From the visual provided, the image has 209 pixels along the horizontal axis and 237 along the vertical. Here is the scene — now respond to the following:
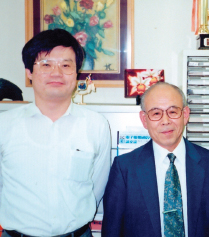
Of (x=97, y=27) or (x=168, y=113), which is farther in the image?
(x=97, y=27)

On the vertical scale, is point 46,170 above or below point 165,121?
below

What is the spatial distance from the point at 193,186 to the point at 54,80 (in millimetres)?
893

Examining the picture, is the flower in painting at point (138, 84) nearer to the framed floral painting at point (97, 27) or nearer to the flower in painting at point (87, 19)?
the framed floral painting at point (97, 27)

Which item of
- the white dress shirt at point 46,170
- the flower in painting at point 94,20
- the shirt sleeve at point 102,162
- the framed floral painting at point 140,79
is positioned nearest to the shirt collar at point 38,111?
the white dress shirt at point 46,170

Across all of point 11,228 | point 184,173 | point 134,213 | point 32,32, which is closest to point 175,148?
point 184,173

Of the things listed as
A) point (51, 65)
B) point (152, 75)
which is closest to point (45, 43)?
point (51, 65)

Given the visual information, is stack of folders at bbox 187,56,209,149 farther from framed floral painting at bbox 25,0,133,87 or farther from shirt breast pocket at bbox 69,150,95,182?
shirt breast pocket at bbox 69,150,95,182

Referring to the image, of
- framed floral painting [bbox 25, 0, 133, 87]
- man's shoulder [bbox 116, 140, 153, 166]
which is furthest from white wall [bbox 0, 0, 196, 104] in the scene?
man's shoulder [bbox 116, 140, 153, 166]

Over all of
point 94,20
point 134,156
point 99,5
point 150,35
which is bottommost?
point 134,156

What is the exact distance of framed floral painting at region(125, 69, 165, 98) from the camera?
6.00 ft

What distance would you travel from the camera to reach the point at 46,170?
123 cm

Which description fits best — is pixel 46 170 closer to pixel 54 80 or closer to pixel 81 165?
pixel 81 165

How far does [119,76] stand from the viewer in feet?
6.66

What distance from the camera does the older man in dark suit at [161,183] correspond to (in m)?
1.20
